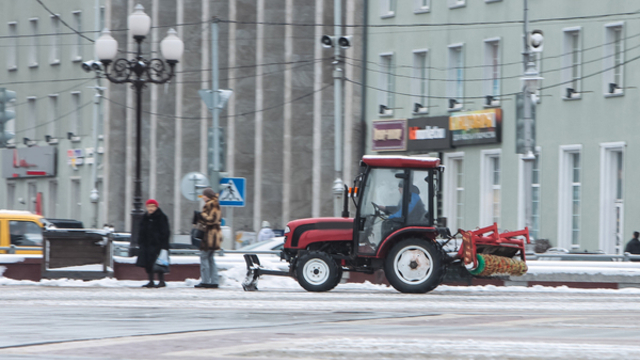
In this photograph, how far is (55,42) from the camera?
66875mm

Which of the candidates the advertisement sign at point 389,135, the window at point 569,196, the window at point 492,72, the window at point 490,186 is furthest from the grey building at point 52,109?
the window at point 569,196

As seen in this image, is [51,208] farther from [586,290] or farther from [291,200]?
[586,290]

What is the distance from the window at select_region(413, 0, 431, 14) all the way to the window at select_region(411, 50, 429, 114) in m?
1.31

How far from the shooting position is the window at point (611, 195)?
→ 38.2 metres

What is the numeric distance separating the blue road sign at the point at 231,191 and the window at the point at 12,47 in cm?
4399

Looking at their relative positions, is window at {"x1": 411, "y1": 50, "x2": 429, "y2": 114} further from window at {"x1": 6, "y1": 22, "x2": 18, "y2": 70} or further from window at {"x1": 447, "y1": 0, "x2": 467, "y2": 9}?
window at {"x1": 6, "y1": 22, "x2": 18, "y2": 70}

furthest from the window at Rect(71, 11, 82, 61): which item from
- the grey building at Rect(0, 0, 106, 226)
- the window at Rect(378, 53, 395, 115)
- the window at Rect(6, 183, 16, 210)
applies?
the window at Rect(378, 53, 395, 115)

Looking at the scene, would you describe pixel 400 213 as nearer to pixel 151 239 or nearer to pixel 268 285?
pixel 268 285

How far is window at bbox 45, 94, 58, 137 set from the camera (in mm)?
67375

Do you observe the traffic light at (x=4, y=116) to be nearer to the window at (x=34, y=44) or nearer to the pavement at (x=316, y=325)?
the pavement at (x=316, y=325)

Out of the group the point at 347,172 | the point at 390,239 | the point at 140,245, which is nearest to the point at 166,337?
the point at 390,239

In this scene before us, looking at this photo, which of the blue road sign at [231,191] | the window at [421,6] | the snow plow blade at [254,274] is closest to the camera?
the snow plow blade at [254,274]

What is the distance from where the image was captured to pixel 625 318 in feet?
47.5

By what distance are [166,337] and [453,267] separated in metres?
9.81
